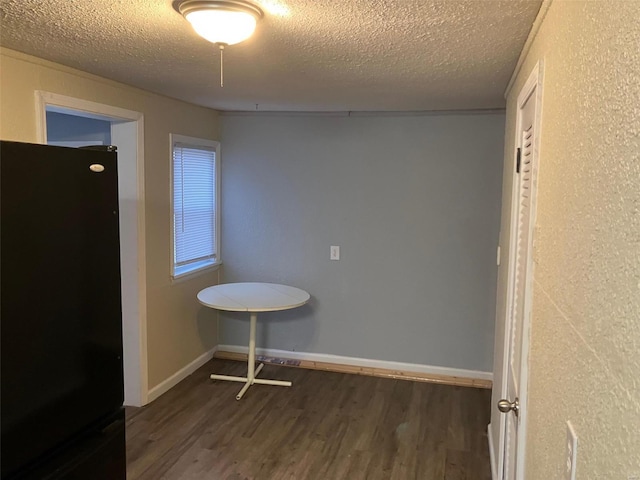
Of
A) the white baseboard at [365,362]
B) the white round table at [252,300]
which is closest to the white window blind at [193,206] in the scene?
the white round table at [252,300]

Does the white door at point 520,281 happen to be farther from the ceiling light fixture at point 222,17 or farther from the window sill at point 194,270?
the window sill at point 194,270

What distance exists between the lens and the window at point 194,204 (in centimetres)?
398

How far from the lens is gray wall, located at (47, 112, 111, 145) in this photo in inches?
148

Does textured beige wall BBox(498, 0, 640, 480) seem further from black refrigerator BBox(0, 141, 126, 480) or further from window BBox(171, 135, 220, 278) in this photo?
window BBox(171, 135, 220, 278)

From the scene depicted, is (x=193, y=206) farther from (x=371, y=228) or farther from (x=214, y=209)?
(x=371, y=228)

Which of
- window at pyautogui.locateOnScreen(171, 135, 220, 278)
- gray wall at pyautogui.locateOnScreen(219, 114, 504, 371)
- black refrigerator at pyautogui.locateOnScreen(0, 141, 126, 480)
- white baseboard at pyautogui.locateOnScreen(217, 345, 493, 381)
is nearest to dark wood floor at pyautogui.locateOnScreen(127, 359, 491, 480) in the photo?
white baseboard at pyautogui.locateOnScreen(217, 345, 493, 381)

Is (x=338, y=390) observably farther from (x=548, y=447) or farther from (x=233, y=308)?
(x=548, y=447)

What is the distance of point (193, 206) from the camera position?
4.23 m

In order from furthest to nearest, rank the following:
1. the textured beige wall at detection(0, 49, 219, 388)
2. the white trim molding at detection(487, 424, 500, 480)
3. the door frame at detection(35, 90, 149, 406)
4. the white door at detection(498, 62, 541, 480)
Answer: the door frame at detection(35, 90, 149, 406) → the white trim molding at detection(487, 424, 500, 480) → the textured beige wall at detection(0, 49, 219, 388) → the white door at detection(498, 62, 541, 480)

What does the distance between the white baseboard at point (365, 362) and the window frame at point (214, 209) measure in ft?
2.74

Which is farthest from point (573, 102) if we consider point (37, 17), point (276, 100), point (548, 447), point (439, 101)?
point (276, 100)

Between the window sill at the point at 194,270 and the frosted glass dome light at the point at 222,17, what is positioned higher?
the frosted glass dome light at the point at 222,17

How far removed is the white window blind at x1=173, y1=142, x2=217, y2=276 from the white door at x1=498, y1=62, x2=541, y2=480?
256 cm

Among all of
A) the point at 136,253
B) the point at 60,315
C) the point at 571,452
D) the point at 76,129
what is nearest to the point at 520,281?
the point at 571,452
